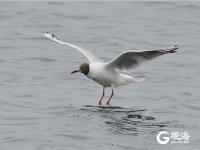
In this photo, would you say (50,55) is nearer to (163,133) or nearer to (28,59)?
(28,59)

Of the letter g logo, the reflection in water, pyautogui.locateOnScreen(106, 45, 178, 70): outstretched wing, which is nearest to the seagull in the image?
pyautogui.locateOnScreen(106, 45, 178, 70): outstretched wing

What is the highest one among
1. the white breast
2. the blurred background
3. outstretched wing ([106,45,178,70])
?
outstretched wing ([106,45,178,70])

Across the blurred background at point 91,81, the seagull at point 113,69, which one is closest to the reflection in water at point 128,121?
the blurred background at point 91,81

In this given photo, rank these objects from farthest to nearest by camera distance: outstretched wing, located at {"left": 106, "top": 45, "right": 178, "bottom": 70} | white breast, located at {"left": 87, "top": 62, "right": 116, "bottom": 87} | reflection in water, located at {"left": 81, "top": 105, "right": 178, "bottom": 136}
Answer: white breast, located at {"left": 87, "top": 62, "right": 116, "bottom": 87} → outstretched wing, located at {"left": 106, "top": 45, "right": 178, "bottom": 70} → reflection in water, located at {"left": 81, "top": 105, "right": 178, "bottom": 136}

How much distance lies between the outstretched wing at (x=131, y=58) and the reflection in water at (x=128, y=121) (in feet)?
2.64

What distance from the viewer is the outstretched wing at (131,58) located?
1305 cm

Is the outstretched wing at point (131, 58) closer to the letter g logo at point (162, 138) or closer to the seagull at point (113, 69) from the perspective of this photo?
the seagull at point (113, 69)

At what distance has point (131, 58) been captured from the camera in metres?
13.5

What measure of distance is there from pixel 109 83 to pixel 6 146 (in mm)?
3524

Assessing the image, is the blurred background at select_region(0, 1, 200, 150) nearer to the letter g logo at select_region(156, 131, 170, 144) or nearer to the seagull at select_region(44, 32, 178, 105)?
the letter g logo at select_region(156, 131, 170, 144)

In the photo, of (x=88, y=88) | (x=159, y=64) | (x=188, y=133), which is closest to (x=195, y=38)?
(x=159, y=64)

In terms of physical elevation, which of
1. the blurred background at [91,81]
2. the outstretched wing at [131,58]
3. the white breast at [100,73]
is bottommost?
the blurred background at [91,81]

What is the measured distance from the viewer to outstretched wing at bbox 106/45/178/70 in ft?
42.8

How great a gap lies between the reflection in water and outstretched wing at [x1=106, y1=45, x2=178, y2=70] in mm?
803
